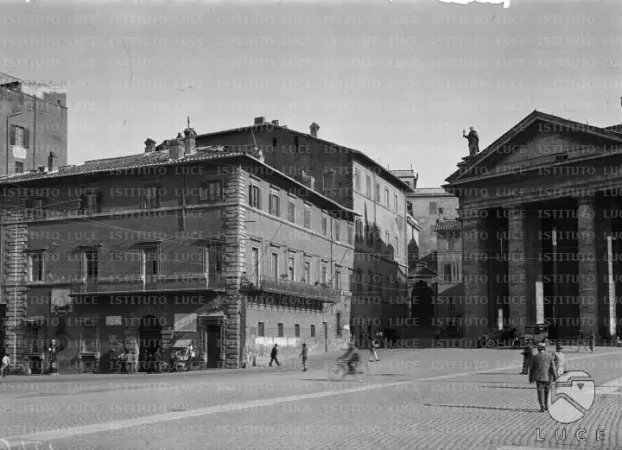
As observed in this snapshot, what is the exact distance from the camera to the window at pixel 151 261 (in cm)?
4322

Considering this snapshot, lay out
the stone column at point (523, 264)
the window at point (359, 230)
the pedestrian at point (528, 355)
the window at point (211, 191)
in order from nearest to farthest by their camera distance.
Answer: the pedestrian at point (528, 355) → the window at point (211, 191) → the window at point (359, 230) → the stone column at point (523, 264)

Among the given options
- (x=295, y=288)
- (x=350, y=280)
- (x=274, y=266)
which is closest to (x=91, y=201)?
(x=274, y=266)

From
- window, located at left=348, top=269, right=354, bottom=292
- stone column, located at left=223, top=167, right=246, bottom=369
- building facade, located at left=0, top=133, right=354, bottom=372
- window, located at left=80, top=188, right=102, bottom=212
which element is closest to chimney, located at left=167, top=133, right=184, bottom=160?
building facade, located at left=0, top=133, right=354, bottom=372

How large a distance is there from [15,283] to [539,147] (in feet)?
125

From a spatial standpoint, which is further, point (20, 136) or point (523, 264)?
point (523, 264)

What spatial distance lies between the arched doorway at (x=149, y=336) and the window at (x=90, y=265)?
4235 mm

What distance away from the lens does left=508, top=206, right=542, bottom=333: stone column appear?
62.8 m

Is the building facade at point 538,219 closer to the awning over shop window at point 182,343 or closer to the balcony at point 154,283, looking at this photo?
the balcony at point 154,283

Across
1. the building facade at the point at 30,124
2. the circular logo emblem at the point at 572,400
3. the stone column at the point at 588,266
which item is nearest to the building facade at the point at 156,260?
the building facade at the point at 30,124

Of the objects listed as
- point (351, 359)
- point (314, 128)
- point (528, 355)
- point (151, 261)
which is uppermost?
point (314, 128)

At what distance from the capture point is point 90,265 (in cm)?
4509

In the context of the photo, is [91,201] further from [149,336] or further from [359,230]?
[359,230]

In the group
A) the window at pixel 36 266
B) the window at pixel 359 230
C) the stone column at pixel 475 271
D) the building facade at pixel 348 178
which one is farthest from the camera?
the stone column at pixel 475 271

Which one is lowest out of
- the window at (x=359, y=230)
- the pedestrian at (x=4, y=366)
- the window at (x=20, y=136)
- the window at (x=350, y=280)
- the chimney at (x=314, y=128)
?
the pedestrian at (x=4, y=366)
